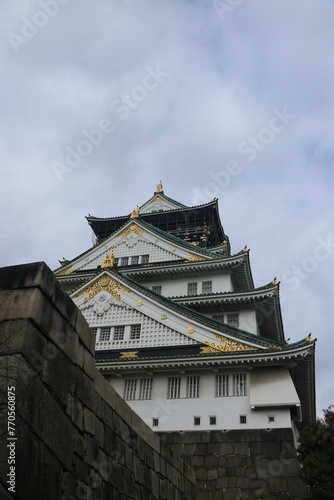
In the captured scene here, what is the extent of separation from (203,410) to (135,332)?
499 centimetres

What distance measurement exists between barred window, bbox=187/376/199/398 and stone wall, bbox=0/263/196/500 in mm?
10823

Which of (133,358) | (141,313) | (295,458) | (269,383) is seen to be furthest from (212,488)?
(141,313)

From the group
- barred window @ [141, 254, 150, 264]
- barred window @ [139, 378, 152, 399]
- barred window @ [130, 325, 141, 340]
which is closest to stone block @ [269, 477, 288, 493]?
barred window @ [139, 378, 152, 399]

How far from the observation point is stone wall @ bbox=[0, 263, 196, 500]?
5043mm

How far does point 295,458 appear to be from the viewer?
16391 millimetres

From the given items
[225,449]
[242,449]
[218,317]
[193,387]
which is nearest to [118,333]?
[193,387]

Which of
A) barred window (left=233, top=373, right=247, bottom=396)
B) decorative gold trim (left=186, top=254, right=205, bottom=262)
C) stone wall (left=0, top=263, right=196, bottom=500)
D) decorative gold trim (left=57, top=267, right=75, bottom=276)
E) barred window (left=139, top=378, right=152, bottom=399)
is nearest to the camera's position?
stone wall (left=0, top=263, right=196, bottom=500)

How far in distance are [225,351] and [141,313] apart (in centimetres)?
467

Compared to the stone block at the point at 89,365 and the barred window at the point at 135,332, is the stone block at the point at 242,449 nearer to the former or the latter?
the barred window at the point at 135,332

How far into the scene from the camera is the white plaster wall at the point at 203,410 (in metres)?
17.5

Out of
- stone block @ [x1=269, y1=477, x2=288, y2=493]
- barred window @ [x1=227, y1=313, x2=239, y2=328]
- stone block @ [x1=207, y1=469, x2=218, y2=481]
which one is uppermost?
barred window @ [x1=227, y1=313, x2=239, y2=328]

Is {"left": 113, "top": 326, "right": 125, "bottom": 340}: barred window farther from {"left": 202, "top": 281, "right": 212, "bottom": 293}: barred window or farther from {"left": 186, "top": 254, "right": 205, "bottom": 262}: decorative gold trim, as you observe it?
{"left": 186, "top": 254, "right": 205, "bottom": 262}: decorative gold trim

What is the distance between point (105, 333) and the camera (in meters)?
22.2

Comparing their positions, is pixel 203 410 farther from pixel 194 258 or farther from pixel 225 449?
pixel 194 258
